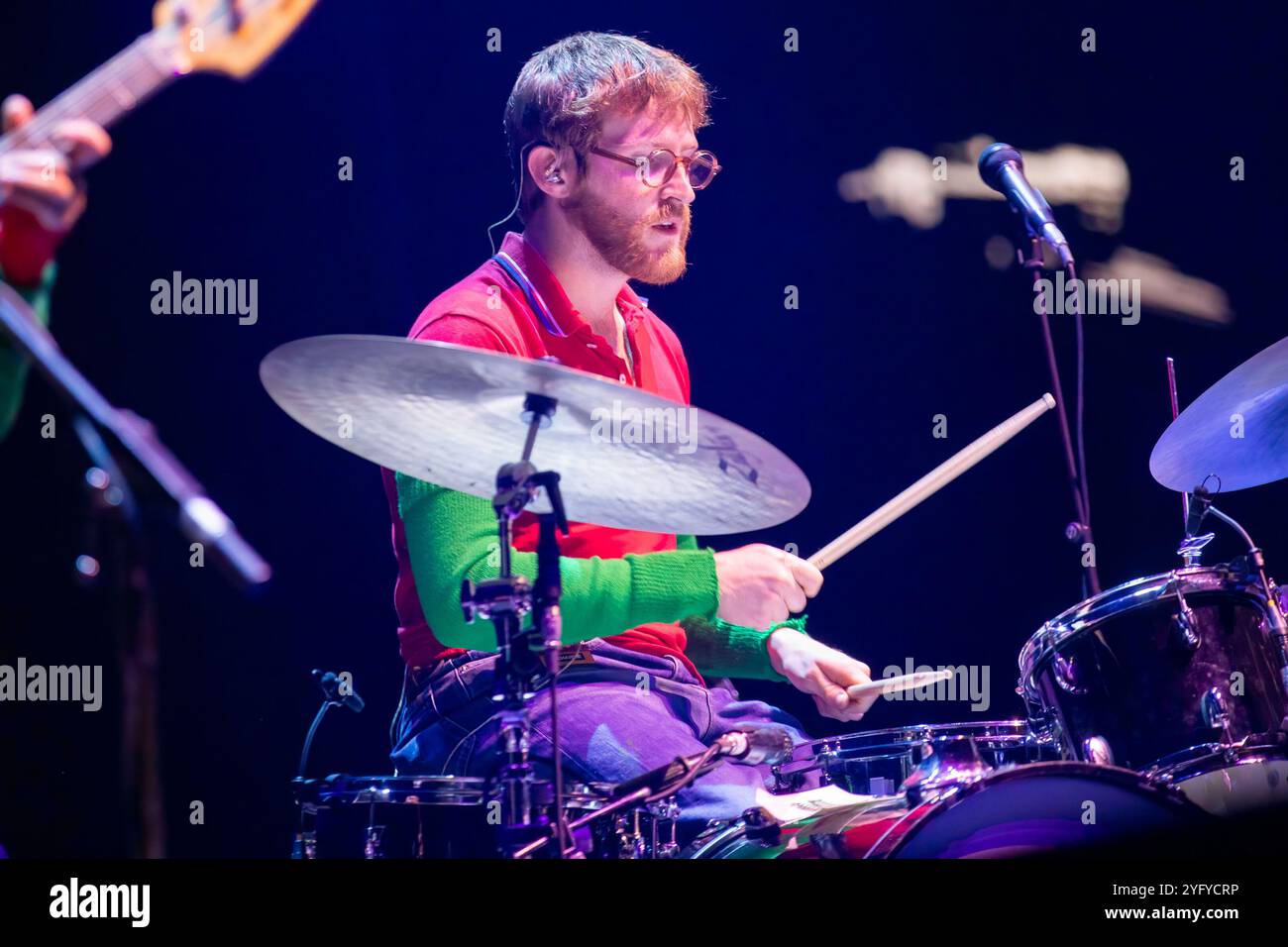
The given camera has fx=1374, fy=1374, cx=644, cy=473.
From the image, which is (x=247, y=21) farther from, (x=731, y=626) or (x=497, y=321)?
(x=731, y=626)

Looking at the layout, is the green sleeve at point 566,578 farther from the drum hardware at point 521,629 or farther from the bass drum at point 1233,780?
the bass drum at point 1233,780

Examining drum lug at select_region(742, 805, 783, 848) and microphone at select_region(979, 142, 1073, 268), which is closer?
drum lug at select_region(742, 805, 783, 848)

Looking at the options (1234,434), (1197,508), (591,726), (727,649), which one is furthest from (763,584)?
(1234,434)

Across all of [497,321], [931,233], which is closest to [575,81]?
[497,321]

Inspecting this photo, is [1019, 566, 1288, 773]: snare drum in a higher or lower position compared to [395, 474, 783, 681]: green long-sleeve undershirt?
lower

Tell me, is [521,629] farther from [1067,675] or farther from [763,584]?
[1067,675]

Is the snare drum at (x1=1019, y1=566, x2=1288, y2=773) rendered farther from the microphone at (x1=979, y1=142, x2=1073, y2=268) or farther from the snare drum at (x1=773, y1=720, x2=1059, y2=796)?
the microphone at (x1=979, y1=142, x2=1073, y2=268)

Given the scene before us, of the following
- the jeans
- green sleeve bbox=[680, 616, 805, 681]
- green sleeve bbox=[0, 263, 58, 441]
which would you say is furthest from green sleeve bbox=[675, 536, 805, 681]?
green sleeve bbox=[0, 263, 58, 441]

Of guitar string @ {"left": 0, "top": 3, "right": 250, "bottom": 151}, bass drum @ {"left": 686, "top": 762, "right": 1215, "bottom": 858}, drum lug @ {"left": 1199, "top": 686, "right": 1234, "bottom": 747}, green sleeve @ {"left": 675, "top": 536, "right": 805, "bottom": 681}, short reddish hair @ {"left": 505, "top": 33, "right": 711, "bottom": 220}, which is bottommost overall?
bass drum @ {"left": 686, "top": 762, "right": 1215, "bottom": 858}

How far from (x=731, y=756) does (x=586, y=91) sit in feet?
4.41

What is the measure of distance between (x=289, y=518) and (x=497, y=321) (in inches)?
26.6

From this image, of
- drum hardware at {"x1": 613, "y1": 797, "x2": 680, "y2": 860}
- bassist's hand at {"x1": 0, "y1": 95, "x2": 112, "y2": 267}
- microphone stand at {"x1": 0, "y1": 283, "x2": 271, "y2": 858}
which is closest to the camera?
microphone stand at {"x1": 0, "y1": 283, "x2": 271, "y2": 858}

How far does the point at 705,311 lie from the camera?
304 centimetres

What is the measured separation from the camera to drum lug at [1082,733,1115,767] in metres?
2.12
